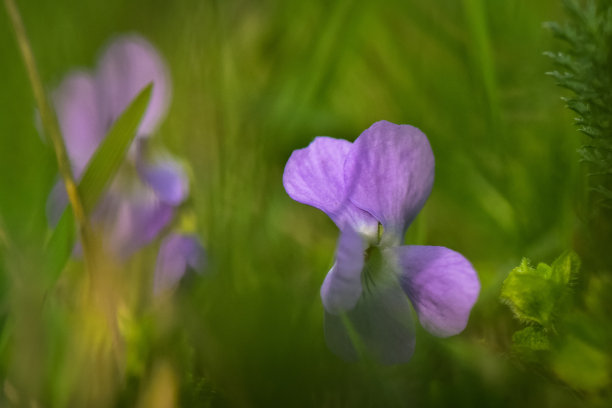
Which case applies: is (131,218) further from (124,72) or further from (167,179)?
(124,72)

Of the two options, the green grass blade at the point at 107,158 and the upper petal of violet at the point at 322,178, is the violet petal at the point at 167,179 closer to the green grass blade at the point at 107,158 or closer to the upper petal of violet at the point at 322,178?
the green grass blade at the point at 107,158

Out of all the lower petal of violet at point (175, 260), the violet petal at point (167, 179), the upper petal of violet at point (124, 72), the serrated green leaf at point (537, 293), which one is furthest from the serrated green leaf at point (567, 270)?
the upper petal of violet at point (124, 72)

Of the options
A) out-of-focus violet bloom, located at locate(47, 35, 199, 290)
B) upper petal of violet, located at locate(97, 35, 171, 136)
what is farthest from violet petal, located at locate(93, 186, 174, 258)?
upper petal of violet, located at locate(97, 35, 171, 136)

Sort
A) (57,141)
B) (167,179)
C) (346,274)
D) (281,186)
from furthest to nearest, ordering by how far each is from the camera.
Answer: (281,186) < (167,179) < (57,141) < (346,274)

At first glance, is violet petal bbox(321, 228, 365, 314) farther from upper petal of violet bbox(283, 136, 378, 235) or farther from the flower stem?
the flower stem

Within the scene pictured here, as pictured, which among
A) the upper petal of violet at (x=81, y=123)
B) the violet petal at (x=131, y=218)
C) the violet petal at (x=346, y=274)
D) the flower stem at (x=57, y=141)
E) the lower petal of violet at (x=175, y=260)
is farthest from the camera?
the upper petal of violet at (x=81, y=123)

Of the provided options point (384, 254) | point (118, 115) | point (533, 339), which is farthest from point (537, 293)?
point (118, 115)

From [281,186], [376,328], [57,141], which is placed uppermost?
[57,141]
